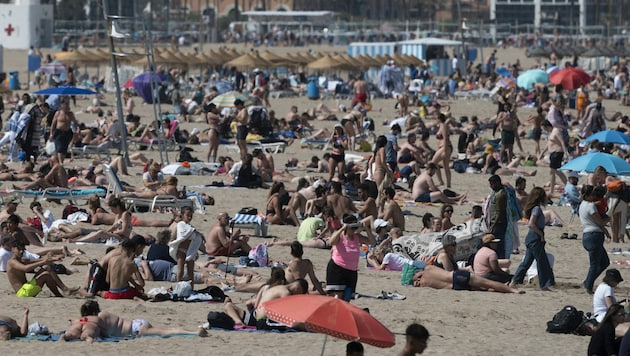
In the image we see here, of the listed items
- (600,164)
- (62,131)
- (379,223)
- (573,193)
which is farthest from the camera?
(62,131)

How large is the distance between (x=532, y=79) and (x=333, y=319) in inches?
1294

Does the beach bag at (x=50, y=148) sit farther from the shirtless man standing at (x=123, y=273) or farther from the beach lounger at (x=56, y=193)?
the shirtless man standing at (x=123, y=273)

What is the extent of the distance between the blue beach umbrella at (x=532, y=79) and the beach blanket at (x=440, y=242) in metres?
26.8

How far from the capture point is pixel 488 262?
11.8 metres

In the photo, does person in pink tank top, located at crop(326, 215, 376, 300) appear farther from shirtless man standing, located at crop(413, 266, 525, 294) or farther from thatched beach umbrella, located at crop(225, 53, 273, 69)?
thatched beach umbrella, located at crop(225, 53, 273, 69)

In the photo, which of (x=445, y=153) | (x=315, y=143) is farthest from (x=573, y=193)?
(x=315, y=143)

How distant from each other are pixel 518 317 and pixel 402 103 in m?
20.6

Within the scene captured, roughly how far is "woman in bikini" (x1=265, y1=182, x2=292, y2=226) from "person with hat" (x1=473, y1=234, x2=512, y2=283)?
392 cm

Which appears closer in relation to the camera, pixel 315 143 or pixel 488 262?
pixel 488 262

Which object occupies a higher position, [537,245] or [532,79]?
[532,79]

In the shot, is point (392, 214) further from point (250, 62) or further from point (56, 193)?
point (250, 62)

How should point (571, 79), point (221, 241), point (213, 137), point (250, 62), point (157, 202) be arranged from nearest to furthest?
point (221, 241) → point (157, 202) → point (213, 137) → point (571, 79) → point (250, 62)

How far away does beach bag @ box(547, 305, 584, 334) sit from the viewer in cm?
1016

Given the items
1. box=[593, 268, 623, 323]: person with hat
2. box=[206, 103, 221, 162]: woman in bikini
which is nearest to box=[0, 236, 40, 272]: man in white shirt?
box=[593, 268, 623, 323]: person with hat
